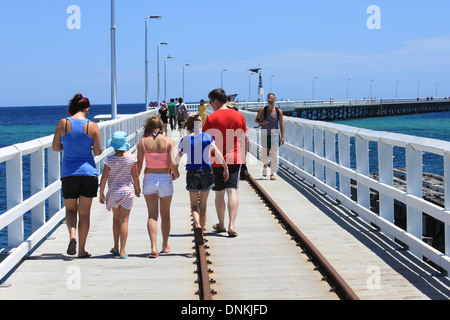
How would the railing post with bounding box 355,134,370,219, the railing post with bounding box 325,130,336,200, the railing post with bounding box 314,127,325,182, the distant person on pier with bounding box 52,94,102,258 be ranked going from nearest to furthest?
1. the distant person on pier with bounding box 52,94,102,258
2. the railing post with bounding box 355,134,370,219
3. the railing post with bounding box 325,130,336,200
4. the railing post with bounding box 314,127,325,182

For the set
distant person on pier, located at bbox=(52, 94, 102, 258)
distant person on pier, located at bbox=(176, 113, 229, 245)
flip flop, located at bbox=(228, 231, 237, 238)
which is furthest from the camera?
flip flop, located at bbox=(228, 231, 237, 238)

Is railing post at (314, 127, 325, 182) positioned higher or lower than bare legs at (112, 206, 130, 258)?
higher

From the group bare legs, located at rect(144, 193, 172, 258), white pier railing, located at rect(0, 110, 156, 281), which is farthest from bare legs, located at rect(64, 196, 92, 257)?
bare legs, located at rect(144, 193, 172, 258)

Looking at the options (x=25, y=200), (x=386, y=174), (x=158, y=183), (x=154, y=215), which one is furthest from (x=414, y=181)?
(x=25, y=200)

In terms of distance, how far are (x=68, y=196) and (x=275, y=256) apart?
2.39m

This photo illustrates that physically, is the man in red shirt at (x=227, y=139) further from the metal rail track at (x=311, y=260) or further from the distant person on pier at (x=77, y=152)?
the distant person on pier at (x=77, y=152)

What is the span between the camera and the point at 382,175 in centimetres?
927

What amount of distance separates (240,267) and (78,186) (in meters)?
1.91

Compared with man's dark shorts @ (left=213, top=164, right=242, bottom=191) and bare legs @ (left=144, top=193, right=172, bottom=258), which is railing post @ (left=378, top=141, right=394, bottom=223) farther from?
bare legs @ (left=144, top=193, right=172, bottom=258)

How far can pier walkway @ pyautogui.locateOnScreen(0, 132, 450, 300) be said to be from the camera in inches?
261

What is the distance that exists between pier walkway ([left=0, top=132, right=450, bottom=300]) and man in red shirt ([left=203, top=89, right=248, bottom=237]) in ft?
1.84
